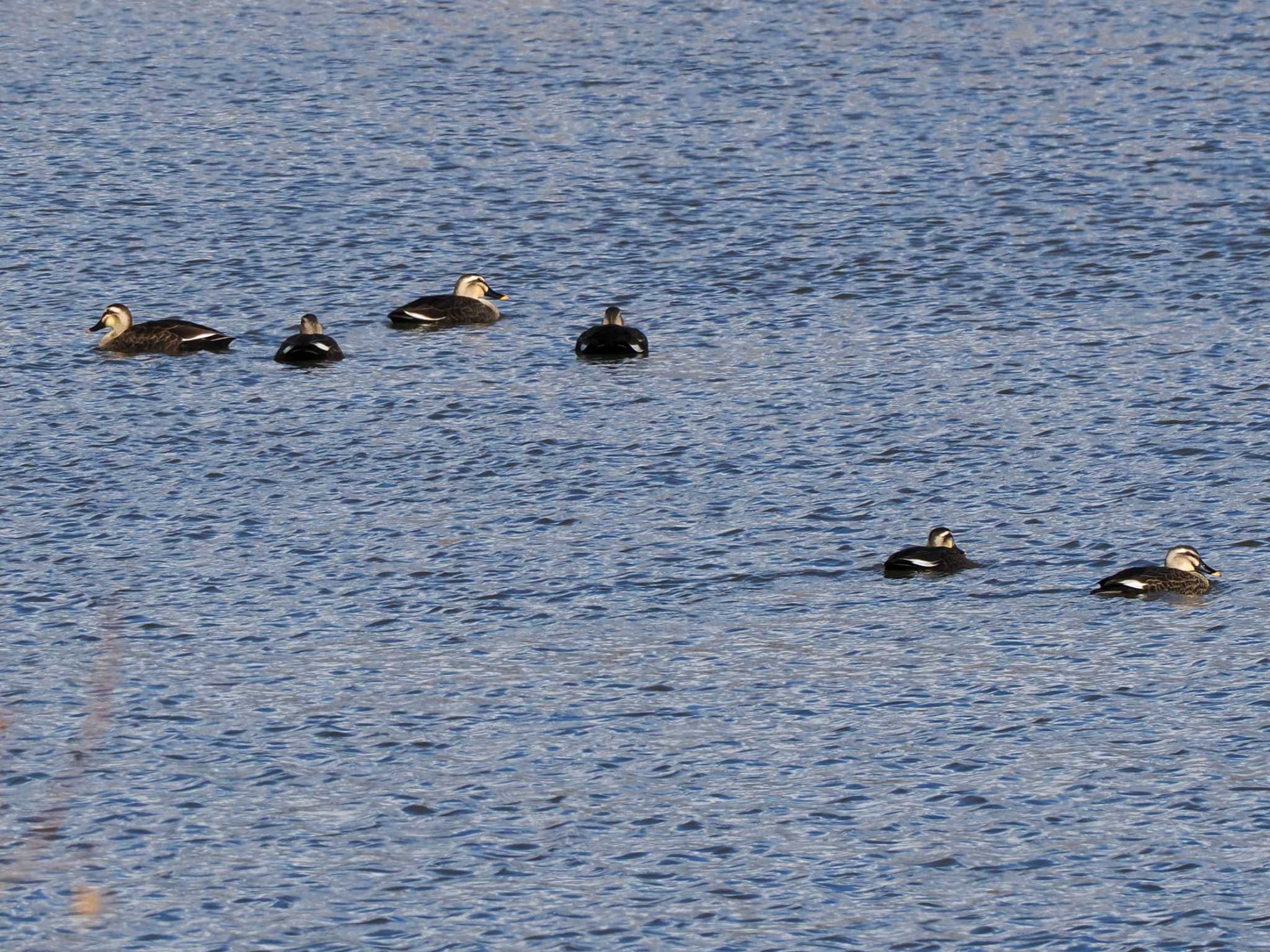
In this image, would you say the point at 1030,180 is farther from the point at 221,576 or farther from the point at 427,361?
the point at 221,576

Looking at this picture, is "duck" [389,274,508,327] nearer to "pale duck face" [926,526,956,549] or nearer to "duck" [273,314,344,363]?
"duck" [273,314,344,363]

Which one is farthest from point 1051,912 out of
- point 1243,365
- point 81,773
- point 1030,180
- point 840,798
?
point 1030,180

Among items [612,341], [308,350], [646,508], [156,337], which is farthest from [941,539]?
[156,337]

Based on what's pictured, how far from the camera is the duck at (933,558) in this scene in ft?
82.2

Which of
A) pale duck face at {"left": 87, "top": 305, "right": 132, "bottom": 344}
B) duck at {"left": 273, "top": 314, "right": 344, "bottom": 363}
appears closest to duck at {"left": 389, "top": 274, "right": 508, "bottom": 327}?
duck at {"left": 273, "top": 314, "right": 344, "bottom": 363}

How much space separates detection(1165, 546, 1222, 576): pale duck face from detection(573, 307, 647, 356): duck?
1044 cm

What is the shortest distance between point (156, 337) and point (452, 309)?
167 inches

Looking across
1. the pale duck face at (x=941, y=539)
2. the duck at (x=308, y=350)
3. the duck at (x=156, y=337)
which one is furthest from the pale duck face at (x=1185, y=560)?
the duck at (x=156, y=337)

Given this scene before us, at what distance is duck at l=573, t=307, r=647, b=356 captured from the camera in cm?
3334

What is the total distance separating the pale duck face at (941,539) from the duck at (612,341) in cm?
887

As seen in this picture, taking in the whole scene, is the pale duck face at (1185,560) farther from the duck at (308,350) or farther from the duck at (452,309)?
the duck at (452,309)

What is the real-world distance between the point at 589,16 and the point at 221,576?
3417 cm

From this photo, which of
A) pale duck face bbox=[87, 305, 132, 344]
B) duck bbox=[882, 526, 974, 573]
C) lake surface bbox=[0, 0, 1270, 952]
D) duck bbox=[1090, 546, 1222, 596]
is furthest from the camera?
pale duck face bbox=[87, 305, 132, 344]

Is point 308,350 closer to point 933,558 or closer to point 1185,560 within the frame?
point 933,558
